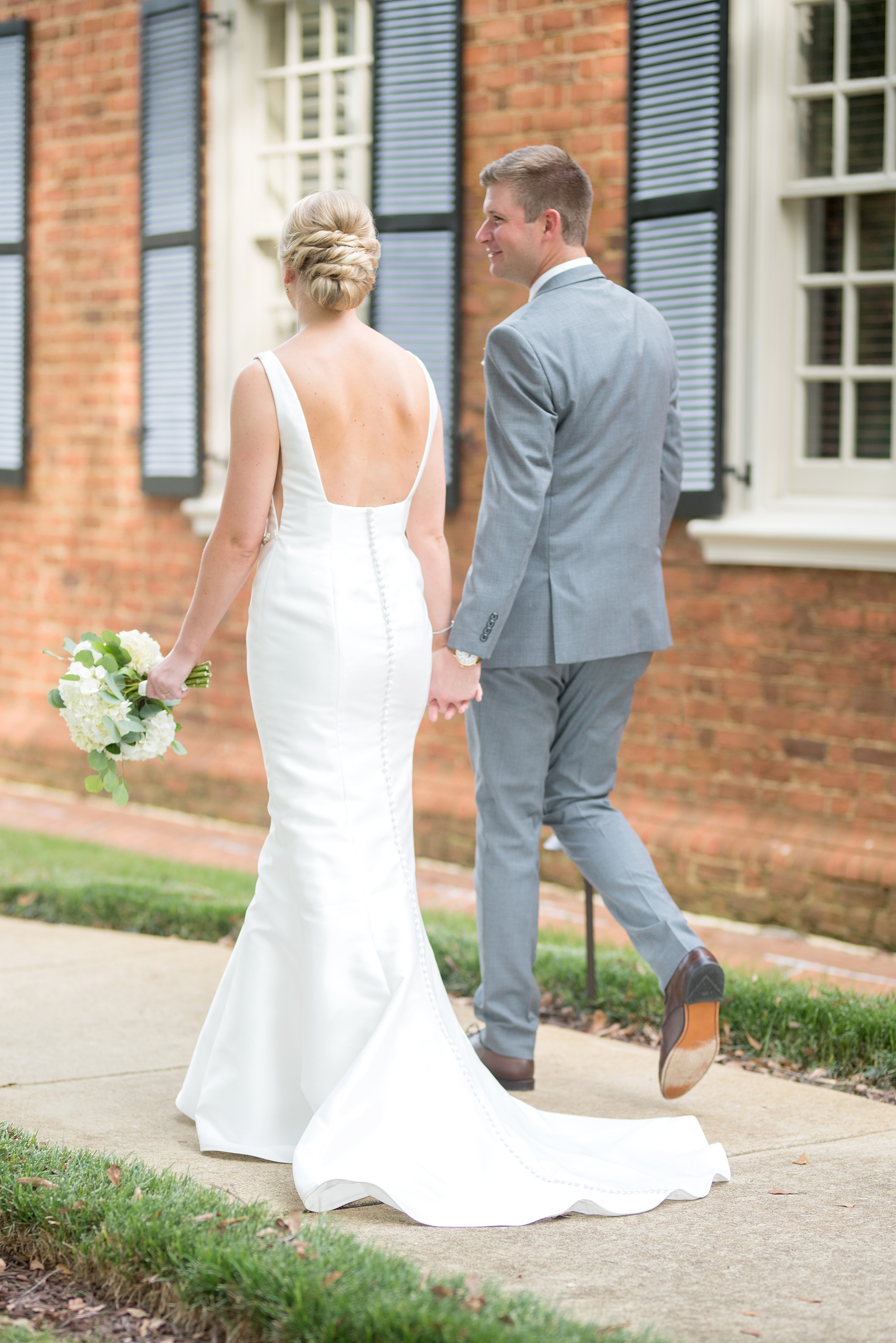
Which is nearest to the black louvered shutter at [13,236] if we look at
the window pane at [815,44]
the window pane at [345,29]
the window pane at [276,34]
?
the window pane at [276,34]

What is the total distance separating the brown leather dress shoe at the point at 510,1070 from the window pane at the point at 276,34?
19.9 feet

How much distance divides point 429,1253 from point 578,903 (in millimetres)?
3881

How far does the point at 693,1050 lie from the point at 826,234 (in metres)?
3.81

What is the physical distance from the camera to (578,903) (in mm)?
6770

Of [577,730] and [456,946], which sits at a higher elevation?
[577,730]

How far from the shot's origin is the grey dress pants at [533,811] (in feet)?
12.8

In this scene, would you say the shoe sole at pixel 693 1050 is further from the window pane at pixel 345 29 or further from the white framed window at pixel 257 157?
the window pane at pixel 345 29

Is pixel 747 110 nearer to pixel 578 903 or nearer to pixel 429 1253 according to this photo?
pixel 578 903

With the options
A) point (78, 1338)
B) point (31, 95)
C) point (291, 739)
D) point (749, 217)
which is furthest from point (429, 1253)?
point (31, 95)

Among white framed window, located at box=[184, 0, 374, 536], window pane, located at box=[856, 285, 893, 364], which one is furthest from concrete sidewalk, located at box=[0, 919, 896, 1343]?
white framed window, located at box=[184, 0, 374, 536]

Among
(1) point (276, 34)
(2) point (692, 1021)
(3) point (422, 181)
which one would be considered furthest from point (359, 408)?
(1) point (276, 34)

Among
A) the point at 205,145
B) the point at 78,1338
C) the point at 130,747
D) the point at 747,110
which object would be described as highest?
the point at 205,145

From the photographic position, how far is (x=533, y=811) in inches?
156

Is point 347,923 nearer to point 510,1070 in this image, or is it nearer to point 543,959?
point 510,1070
